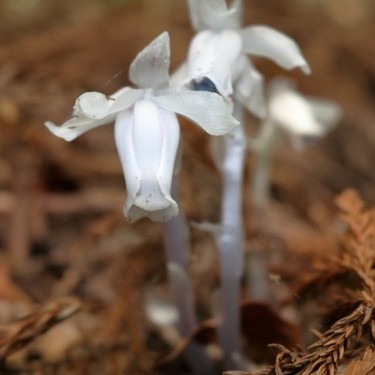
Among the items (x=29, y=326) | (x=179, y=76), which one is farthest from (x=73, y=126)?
(x=29, y=326)

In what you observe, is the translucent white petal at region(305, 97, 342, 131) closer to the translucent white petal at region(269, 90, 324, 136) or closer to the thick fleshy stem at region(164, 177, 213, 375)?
the translucent white petal at region(269, 90, 324, 136)

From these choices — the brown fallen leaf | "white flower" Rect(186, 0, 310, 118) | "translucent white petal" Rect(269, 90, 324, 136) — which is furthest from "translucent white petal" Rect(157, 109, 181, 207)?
"translucent white petal" Rect(269, 90, 324, 136)

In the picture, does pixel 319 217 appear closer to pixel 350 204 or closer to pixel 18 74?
pixel 350 204

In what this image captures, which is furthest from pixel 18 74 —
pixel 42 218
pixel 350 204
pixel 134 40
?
pixel 350 204

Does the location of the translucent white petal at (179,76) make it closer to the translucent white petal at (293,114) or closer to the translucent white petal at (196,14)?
the translucent white petal at (196,14)

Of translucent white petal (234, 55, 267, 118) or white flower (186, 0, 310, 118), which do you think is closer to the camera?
white flower (186, 0, 310, 118)

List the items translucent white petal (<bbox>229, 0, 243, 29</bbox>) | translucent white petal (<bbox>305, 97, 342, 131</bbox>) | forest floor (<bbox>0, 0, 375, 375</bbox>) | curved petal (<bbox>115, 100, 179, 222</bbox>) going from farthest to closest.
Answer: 1. translucent white petal (<bbox>305, 97, 342, 131</bbox>)
2. forest floor (<bbox>0, 0, 375, 375</bbox>)
3. translucent white petal (<bbox>229, 0, 243, 29</bbox>)
4. curved petal (<bbox>115, 100, 179, 222</bbox>)

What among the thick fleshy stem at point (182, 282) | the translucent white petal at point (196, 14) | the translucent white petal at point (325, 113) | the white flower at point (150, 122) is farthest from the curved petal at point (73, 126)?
the translucent white petal at point (325, 113)
